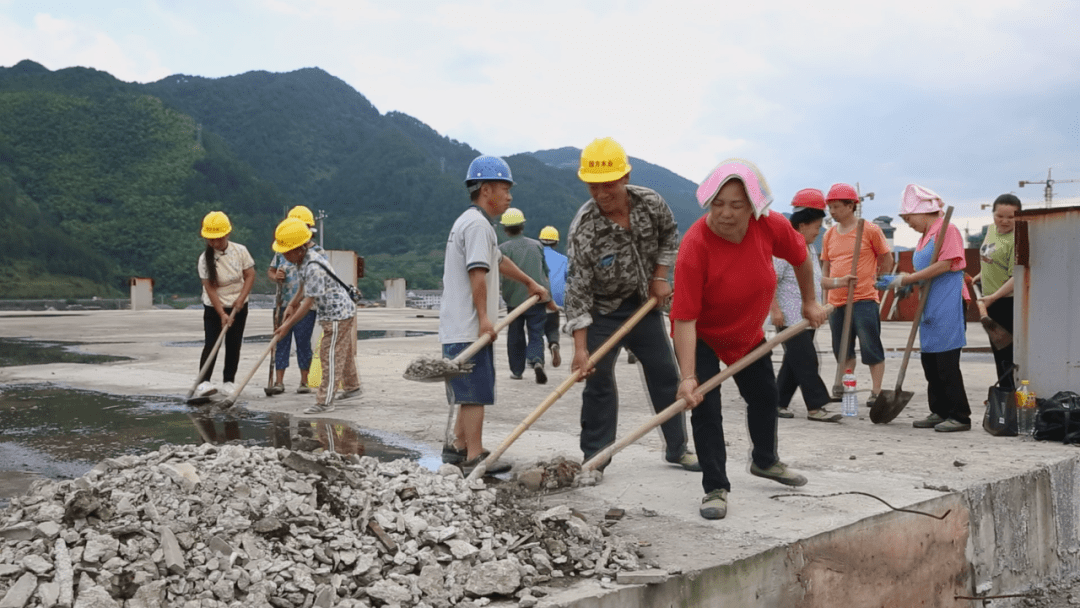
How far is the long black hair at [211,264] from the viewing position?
26.1 feet

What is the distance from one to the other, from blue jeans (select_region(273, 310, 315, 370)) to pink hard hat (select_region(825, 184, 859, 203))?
16.2 feet

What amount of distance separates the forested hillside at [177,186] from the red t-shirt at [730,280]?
69690 mm

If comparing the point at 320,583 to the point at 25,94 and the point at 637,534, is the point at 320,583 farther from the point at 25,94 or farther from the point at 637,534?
the point at 25,94

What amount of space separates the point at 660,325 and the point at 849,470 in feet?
4.19

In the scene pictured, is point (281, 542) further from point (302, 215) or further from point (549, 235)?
point (549, 235)

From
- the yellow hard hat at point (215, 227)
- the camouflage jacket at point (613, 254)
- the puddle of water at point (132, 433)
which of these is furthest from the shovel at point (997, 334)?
the yellow hard hat at point (215, 227)

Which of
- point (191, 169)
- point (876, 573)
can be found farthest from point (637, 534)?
point (191, 169)

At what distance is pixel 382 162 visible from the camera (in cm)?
16050

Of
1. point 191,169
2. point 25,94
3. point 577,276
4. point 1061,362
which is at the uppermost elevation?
point 25,94

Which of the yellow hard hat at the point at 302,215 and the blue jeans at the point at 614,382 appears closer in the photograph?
the blue jeans at the point at 614,382

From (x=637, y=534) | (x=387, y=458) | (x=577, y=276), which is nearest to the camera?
(x=637, y=534)

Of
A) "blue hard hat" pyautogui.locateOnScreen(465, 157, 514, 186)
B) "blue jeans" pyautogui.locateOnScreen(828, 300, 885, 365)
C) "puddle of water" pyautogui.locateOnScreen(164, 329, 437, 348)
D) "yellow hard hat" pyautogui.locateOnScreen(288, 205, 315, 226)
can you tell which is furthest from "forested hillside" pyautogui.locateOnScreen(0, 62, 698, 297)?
"blue hard hat" pyautogui.locateOnScreen(465, 157, 514, 186)

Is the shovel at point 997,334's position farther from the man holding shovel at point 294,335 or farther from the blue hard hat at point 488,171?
the man holding shovel at point 294,335

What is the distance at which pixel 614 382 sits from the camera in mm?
4527
